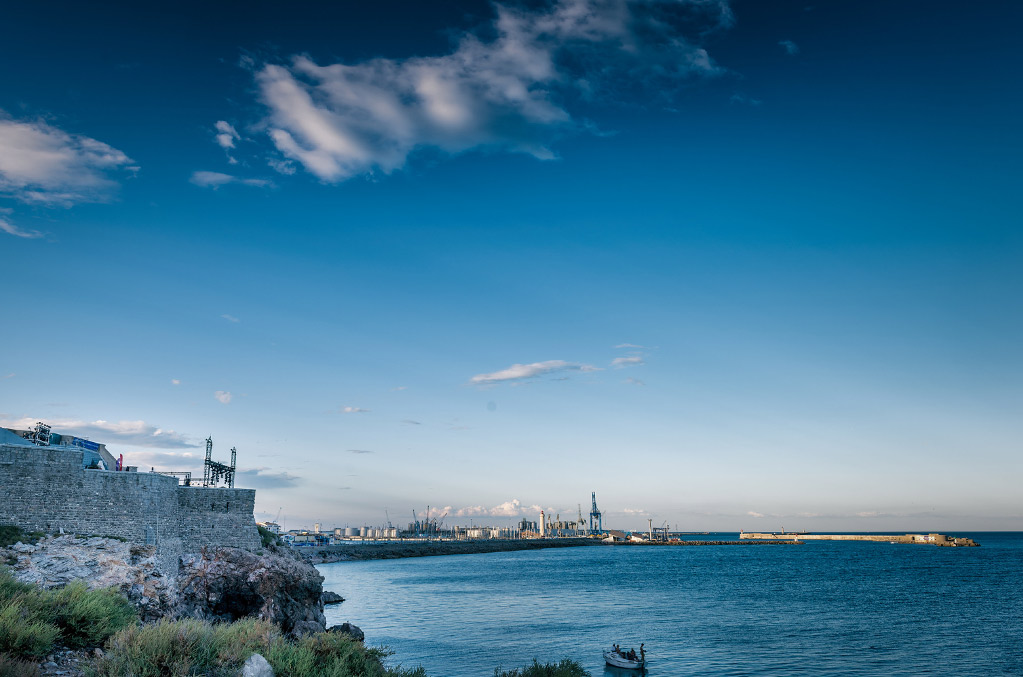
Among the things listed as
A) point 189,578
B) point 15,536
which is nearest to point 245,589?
point 189,578

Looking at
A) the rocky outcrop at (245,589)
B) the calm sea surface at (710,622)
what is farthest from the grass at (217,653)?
the calm sea surface at (710,622)

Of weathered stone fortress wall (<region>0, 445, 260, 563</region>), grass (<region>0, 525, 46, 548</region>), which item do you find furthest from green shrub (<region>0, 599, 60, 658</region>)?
weathered stone fortress wall (<region>0, 445, 260, 563</region>)

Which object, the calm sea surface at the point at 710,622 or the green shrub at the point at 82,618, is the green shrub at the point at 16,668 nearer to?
the green shrub at the point at 82,618

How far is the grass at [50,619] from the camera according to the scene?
40.2 ft

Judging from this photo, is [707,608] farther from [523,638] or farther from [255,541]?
[255,541]

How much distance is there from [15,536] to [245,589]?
12503mm

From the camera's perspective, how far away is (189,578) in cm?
3195

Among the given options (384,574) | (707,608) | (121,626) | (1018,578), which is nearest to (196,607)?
(121,626)

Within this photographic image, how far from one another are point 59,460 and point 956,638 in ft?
192

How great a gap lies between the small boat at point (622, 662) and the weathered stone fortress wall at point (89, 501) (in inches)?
1013

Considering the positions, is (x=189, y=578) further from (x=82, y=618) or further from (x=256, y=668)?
(x=256, y=668)

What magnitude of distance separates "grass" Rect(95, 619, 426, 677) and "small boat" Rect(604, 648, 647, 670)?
20.7 m

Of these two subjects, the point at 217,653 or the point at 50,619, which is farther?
the point at 50,619

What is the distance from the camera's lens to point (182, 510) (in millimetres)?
35125
